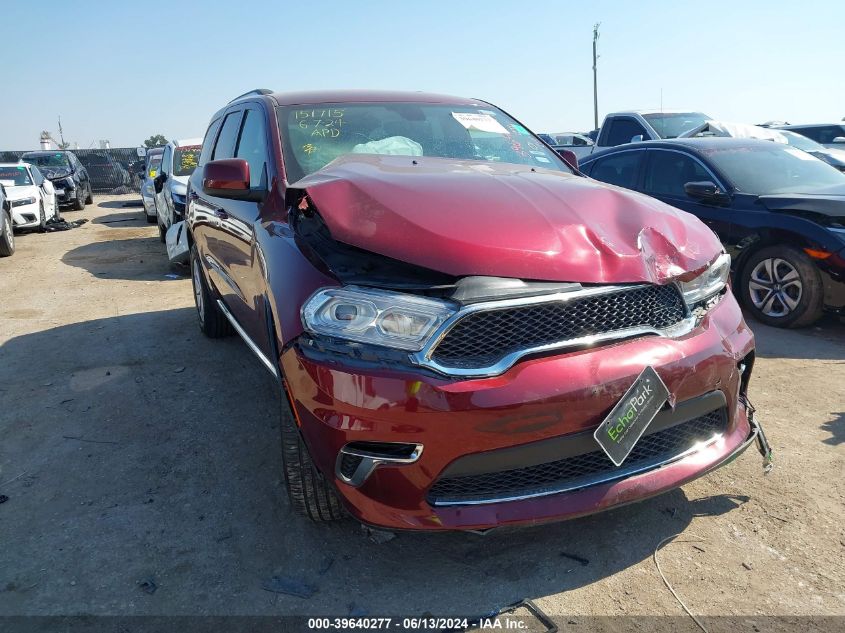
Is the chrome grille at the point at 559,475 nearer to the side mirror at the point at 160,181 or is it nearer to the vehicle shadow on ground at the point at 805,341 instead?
the vehicle shadow on ground at the point at 805,341

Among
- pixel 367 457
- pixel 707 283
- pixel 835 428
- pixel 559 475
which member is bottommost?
pixel 835 428

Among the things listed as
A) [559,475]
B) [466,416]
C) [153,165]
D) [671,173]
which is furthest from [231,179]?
[153,165]

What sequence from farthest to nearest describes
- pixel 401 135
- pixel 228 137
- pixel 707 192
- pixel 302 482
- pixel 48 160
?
1. pixel 48 160
2. pixel 707 192
3. pixel 228 137
4. pixel 401 135
5. pixel 302 482

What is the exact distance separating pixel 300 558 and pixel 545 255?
1.47 m

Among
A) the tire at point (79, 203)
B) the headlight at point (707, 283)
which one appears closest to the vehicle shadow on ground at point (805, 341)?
the headlight at point (707, 283)

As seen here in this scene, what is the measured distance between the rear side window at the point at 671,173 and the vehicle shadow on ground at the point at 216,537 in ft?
14.0

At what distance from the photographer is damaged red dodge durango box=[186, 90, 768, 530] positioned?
205cm

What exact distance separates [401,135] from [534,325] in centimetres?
187

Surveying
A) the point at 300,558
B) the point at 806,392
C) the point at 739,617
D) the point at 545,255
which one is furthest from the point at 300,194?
the point at 806,392

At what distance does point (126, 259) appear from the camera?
33.6ft

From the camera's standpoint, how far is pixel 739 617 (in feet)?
7.07

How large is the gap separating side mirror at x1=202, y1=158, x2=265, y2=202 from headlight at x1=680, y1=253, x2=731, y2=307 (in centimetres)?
196

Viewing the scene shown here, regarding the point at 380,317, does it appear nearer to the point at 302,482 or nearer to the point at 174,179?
the point at 302,482

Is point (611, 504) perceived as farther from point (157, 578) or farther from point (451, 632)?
point (157, 578)
